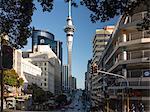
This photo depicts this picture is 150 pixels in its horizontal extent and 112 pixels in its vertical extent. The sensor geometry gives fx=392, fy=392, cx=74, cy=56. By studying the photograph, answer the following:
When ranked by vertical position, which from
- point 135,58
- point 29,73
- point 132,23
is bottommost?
point 135,58

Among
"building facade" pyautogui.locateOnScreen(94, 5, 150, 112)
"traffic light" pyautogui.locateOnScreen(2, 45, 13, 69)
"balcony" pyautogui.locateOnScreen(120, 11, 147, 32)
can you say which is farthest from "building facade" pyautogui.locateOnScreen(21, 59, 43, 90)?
"traffic light" pyautogui.locateOnScreen(2, 45, 13, 69)

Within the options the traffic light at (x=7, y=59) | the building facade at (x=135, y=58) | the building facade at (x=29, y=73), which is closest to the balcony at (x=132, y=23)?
the building facade at (x=135, y=58)

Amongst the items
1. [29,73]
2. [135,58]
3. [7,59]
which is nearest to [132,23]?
[135,58]

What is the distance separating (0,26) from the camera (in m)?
13.9

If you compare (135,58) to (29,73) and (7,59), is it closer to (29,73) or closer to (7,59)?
(7,59)

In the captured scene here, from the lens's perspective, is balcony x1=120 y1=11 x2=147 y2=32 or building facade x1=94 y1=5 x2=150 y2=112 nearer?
building facade x1=94 y1=5 x2=150 y2=112

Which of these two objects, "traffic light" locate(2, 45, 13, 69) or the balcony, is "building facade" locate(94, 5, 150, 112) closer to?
the balcony

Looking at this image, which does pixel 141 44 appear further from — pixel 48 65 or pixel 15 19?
pixel 48 65

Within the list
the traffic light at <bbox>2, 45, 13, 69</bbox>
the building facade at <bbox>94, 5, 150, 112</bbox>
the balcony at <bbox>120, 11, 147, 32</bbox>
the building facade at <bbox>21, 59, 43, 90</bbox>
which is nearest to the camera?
the traffic light at <bbox>2, 45, 13, 69</bbox>

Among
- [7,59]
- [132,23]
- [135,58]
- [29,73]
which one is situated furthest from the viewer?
[29,73]

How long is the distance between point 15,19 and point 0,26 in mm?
851

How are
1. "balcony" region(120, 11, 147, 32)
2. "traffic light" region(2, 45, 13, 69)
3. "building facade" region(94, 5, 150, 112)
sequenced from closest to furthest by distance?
1. "traffic light" region(2, 45, 13, 69)
2. "building facade" region(94, 5, 150, 112)
3. "balcony" region(120, 11, 147, 32)

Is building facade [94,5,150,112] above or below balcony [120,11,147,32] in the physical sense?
below

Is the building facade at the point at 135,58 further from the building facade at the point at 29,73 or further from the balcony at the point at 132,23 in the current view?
the building facade at the point at 29,73
